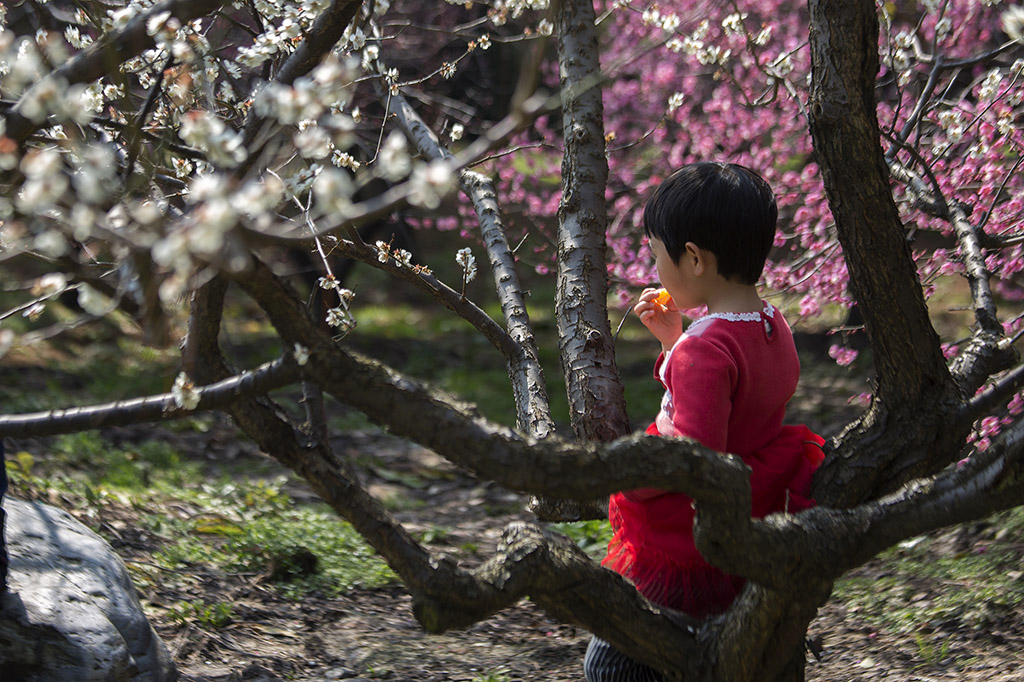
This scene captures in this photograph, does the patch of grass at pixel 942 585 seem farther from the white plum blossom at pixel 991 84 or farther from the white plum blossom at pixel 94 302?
the white plum blossom at pixel 94 302

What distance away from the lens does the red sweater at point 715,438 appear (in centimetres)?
194

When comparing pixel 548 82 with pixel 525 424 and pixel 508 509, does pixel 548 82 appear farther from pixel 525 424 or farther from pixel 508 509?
pixel 525 424

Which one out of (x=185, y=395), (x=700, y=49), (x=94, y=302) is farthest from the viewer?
(x=700, y=49)

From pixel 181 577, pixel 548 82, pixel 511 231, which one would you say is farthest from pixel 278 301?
pixel 548 82

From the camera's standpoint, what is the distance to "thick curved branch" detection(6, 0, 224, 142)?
154 cm

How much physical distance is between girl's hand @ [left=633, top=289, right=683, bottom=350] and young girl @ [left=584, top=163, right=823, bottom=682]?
245 mm

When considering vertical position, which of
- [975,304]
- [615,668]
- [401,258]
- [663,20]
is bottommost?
Answer: [615,668]

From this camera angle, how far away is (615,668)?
7.16 ft

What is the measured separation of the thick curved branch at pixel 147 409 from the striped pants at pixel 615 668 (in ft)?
3.36

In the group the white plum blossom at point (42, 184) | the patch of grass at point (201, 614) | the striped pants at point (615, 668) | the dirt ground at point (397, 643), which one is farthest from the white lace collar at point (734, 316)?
the patch of grass at point (201, 614)

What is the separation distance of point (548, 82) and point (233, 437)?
6.65 m

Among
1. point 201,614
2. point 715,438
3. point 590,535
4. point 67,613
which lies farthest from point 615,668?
point 590,535

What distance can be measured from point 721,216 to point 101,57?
1275 mm

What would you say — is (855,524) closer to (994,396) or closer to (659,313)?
(994,396)
